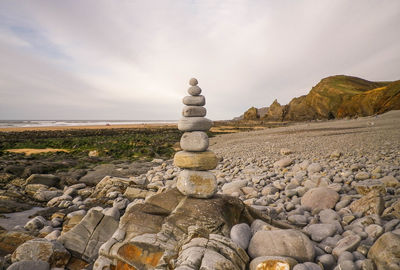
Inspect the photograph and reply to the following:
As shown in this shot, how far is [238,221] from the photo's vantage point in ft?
17.4

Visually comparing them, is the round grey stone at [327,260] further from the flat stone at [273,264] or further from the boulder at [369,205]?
the boulder at [369,205]

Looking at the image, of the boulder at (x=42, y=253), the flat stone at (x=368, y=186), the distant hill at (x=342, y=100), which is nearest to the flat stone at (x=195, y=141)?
the boulder at (x=42, y=253)

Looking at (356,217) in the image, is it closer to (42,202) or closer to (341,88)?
(42,202)

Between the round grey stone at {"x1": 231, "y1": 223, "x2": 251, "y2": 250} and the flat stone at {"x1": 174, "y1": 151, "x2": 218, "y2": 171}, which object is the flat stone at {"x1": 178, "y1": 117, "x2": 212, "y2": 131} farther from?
the round grey stone at {"x1": 231, "y1": 223, "x2": 251, "y2": 250}

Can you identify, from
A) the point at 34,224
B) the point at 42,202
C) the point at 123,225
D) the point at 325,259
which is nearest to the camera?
the point at 325,259

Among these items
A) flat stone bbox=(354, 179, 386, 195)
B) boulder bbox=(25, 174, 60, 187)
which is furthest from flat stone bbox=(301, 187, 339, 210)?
boulder bbox=(25, 174, 60, 187)

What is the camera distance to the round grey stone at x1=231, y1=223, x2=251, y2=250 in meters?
4.36

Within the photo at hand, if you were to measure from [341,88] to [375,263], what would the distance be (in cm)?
8386

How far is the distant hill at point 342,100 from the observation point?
45094 mm

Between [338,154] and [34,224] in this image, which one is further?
[338,154]

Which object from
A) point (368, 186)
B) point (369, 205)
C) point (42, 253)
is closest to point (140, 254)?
point (42, 253)

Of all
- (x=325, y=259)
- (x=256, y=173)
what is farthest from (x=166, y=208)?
(x=256, y=173)

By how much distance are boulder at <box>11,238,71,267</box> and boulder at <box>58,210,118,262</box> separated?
27 cm

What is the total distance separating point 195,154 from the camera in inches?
228
